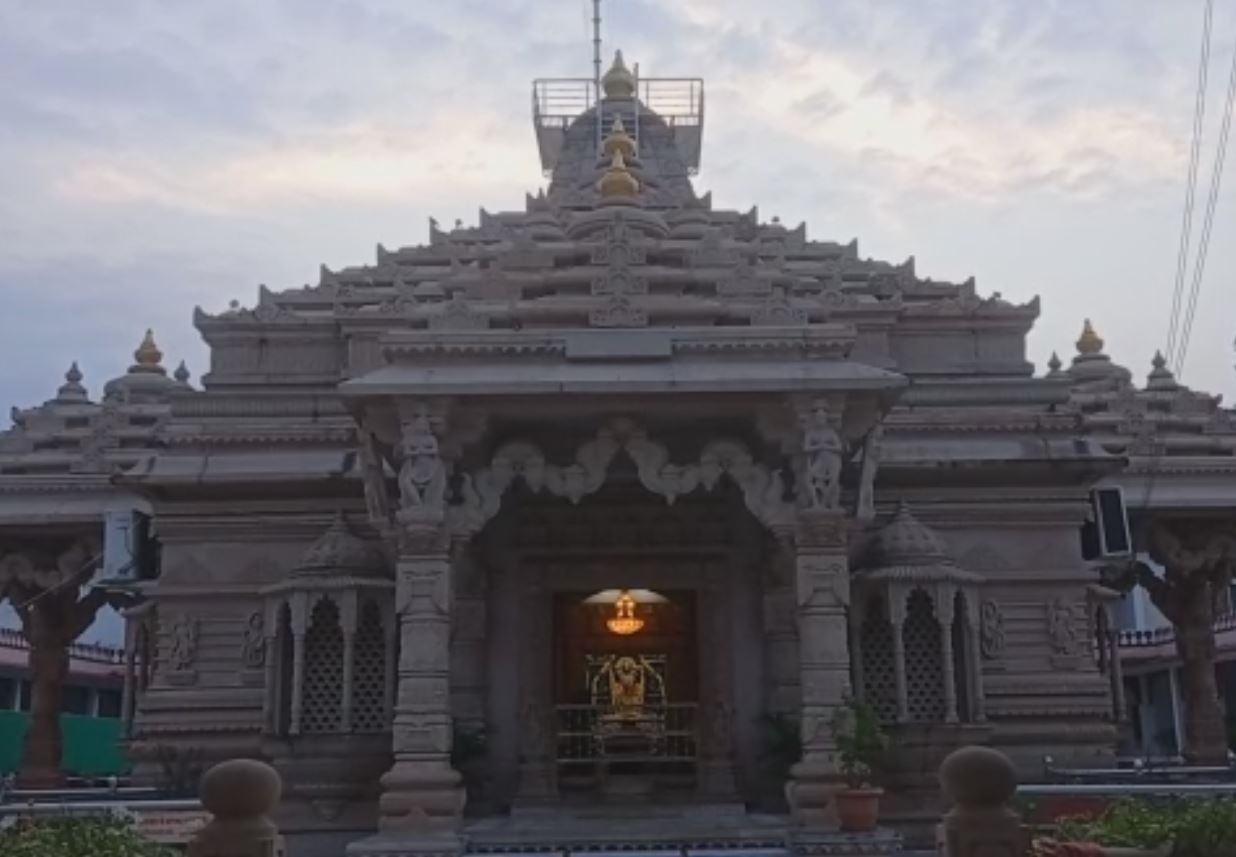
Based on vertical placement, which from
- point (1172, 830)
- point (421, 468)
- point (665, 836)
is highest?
point (421, 468)

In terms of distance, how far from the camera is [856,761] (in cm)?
1240

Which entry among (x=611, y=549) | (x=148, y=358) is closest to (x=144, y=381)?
(x=148, y=358)

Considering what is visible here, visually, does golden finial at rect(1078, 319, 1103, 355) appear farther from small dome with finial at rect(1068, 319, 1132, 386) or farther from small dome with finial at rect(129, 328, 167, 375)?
small dome with finial at rect(129, 328, 167, 375)

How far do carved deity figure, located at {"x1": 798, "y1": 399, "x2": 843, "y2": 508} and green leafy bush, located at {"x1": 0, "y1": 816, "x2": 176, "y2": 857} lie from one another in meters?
6.76

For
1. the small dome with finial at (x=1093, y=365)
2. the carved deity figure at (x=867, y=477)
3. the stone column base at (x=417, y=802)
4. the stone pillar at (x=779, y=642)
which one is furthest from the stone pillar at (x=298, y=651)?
the small dome with finial at (x=1093, y=365)

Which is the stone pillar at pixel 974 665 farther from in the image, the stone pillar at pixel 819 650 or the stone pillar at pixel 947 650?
the stone pillar at pixel 819 650

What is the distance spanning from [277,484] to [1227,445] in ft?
46.3

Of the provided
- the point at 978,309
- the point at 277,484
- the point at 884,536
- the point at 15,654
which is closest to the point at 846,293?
the point at 978,309

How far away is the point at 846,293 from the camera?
19.0 meters

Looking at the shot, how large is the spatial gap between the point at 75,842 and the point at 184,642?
8.81 meters

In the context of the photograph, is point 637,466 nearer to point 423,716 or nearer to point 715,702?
point 423,716

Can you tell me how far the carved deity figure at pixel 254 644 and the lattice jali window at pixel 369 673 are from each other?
185cm

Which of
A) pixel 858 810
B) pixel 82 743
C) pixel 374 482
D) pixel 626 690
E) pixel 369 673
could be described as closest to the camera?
pixel 858 810

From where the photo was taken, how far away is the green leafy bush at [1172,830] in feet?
23.8
